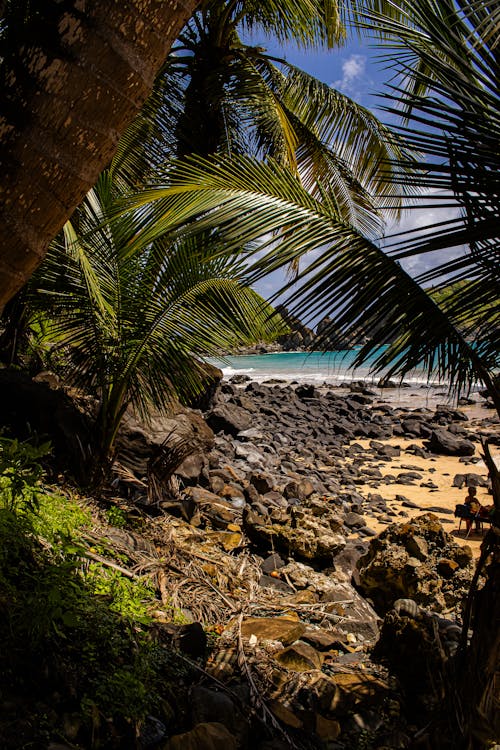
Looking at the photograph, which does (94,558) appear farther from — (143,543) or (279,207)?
(279,207)

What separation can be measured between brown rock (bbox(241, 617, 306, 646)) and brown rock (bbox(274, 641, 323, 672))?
11cm

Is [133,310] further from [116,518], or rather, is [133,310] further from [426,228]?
[426,228]

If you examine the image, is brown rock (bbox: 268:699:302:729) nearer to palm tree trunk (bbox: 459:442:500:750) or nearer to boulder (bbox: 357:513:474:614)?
palm tree trunk (bbox: 459:442:500:750)

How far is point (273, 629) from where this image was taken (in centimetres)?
296

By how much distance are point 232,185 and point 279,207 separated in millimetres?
259

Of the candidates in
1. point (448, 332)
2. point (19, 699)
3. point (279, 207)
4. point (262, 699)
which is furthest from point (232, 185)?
point (262, 699)

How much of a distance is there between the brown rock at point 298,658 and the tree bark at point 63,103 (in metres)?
2.53

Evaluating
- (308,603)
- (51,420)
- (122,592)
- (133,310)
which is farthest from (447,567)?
(51,420)

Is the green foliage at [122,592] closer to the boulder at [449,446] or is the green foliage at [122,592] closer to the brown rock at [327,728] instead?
the brown rock at [327,728]

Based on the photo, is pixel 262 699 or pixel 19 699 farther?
pixel 262 699

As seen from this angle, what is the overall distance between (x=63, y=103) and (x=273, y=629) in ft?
9.53

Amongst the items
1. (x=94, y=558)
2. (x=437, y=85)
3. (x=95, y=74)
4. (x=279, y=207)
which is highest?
(x=437, y=85)

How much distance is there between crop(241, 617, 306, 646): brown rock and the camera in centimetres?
290

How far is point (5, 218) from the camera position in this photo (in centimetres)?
92
